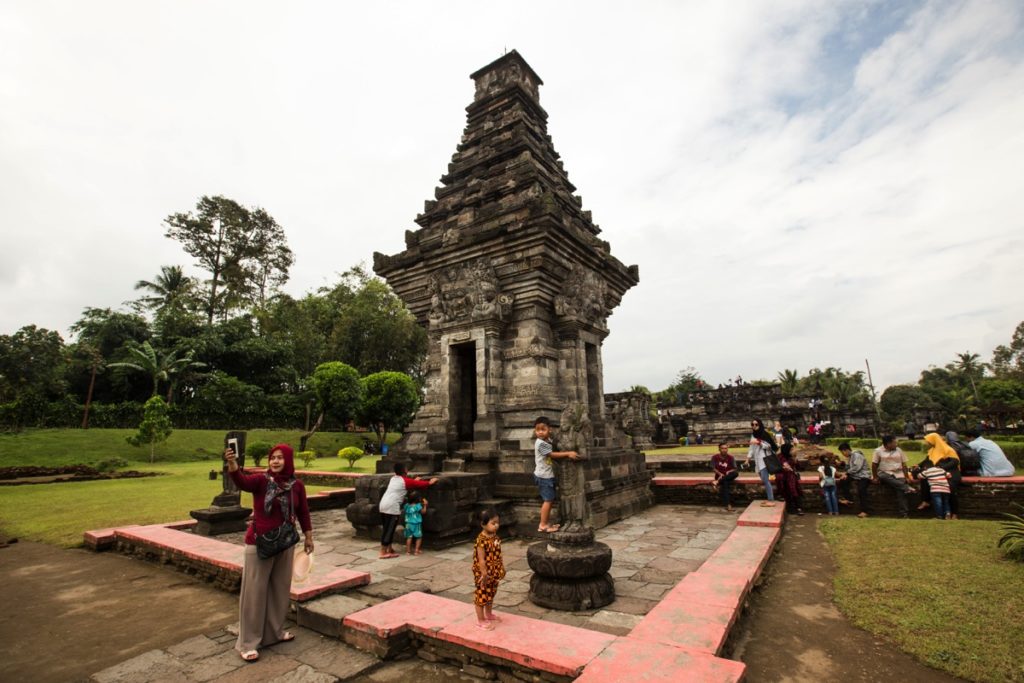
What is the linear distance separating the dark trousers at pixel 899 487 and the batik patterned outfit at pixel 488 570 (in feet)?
23.7

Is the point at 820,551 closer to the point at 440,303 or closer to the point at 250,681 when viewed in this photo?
the point at 250,681

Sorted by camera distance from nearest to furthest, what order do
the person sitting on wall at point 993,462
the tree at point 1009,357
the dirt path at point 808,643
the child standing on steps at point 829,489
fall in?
the dirt path at point 808,643
the person sitting on wall at point 993,462
the child standing on steps at point 829,489
the tree at point 1009,357

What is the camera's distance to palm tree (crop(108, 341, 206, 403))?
2838 centimetres

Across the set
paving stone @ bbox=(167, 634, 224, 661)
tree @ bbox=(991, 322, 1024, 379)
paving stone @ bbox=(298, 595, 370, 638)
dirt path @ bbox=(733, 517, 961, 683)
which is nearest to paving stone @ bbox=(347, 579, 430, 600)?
paving stone @ bbox=(298, 595, 370, 638)

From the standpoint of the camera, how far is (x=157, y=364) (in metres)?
29.0

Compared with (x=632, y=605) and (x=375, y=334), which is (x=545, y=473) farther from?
(x=375, y=334)

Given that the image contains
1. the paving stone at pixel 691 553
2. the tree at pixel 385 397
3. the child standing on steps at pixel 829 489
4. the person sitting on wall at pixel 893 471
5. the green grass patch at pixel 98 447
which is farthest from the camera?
the tree at pixel 385 397

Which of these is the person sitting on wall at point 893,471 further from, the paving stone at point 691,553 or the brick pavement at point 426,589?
the paving stone at point 691,553

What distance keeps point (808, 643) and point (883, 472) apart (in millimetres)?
5811

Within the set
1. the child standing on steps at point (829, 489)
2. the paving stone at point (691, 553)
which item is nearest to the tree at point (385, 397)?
the child standing on steps at point (829, 489)

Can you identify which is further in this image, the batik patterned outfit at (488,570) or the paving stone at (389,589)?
the paving stone at (389,589)

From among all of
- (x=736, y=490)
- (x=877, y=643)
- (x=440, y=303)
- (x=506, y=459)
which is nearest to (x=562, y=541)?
(x=877, y=643)

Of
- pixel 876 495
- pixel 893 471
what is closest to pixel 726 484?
pixel 876 495

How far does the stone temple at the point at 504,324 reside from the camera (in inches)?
285
